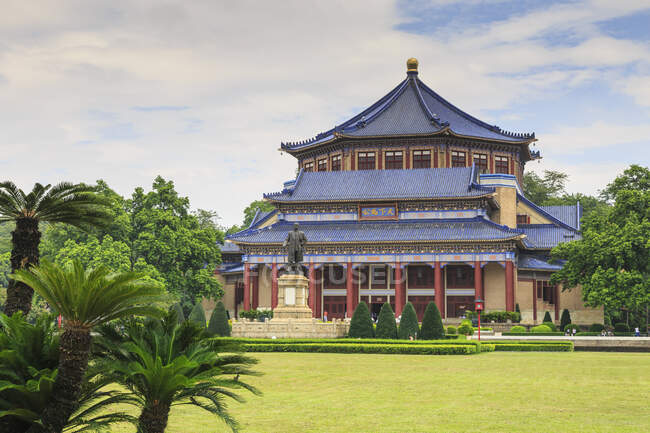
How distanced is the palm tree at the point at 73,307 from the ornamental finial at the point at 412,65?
74483mm

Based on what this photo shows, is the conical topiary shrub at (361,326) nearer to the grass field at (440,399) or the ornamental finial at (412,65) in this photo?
the grass field at (440,399)

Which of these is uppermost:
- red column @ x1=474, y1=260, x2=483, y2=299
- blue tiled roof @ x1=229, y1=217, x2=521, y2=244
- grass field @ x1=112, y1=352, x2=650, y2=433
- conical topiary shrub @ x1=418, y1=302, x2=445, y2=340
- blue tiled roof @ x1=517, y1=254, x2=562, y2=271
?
blue tiled roof @ x1=229, y1=217, x2=521, y2=244

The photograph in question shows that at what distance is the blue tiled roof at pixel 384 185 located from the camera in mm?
67500

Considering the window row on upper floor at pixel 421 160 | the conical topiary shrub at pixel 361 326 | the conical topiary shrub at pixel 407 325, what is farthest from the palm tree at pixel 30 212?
the window row on upper floor at pixel 421 160

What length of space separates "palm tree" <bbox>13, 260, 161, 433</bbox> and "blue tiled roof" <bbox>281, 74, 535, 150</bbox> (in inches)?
2551

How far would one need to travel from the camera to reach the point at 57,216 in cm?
1859

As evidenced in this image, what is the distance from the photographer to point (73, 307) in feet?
35.9

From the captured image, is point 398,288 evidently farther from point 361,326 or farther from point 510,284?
point 361,326

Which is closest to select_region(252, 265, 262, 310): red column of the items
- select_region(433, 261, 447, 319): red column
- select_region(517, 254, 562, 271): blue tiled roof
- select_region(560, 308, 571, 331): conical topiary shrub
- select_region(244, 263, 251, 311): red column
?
select_region(244, 263, 251, 311): red column

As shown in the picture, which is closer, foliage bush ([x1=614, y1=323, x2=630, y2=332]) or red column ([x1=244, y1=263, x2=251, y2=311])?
foliage bush ([x1=614, y1=323, x2=630, y2=332])

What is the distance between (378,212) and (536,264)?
1433 centimetres

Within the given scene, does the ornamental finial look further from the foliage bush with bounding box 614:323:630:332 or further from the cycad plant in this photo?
the cycad plant

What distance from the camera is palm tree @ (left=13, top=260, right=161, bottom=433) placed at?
10906 millimetres

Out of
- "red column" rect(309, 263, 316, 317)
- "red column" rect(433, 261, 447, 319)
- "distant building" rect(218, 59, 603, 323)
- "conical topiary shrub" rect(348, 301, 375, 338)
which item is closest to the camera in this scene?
"conical topiary shrub" rect(348, 301, 375, 338)
